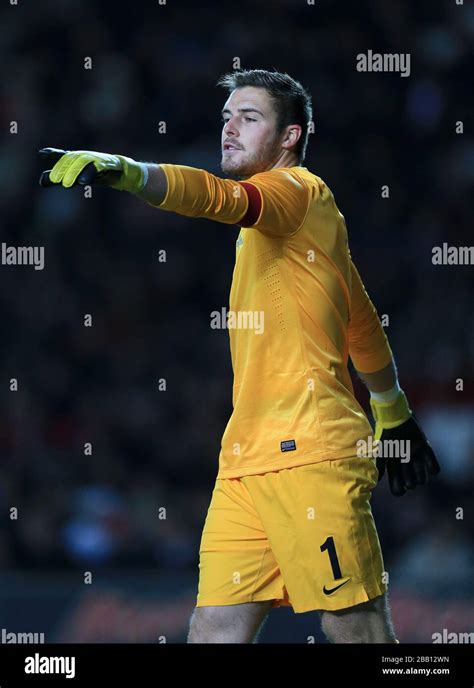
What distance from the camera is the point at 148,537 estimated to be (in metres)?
7.53

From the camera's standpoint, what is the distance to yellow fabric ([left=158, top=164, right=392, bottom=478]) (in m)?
3.95

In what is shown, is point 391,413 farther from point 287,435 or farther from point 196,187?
point 196,187

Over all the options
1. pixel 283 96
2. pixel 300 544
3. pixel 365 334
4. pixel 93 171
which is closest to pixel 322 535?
pixel 300 544

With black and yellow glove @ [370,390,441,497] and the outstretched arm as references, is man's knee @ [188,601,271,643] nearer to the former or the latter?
black and yellow glove @ [370,390,441,497]

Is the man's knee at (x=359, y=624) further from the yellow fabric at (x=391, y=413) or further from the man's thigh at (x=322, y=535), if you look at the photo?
the yellow fabric at (x=391, y=413)

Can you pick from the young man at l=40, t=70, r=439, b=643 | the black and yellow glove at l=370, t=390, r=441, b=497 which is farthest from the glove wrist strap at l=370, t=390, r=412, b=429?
the young man at l=40, t=70, r=439, b=643

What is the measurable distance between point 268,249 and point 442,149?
Result: 5.68 metres

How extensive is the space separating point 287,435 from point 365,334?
688mm

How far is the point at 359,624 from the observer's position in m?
3.84

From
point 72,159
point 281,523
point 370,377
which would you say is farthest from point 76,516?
point 72,159

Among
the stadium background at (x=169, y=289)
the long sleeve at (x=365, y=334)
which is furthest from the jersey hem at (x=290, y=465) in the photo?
the stadium background at (x=169, y=289)

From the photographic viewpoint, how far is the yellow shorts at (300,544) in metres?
3.85

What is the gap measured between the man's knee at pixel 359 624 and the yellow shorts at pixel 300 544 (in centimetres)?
→ 3
